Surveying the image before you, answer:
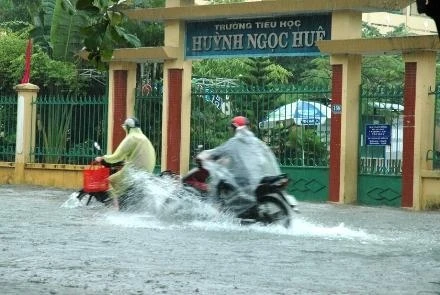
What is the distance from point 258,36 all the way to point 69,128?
18.3ft

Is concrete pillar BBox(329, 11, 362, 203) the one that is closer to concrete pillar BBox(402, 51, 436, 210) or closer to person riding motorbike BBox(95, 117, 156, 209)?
concrete pillar BBox(402, 51, 436, 210)

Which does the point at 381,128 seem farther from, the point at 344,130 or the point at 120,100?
the point at 120,100

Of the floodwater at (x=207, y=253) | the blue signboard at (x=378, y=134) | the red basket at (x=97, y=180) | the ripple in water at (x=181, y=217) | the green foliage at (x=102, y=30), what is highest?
the green foliage at (x=102, y=30)

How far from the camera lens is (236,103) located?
2080cm

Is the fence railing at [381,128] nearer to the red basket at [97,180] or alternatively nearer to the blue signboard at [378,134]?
the blue signboard at [378,134]

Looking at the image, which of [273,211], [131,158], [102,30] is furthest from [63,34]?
[102,30]

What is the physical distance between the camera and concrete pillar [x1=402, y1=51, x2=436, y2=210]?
58.9ft

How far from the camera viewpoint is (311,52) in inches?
766

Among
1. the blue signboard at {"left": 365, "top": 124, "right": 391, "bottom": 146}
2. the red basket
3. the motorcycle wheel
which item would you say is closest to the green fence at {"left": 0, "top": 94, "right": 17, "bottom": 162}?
the red basket

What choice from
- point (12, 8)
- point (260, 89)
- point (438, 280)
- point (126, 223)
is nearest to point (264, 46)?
point (260, 89)

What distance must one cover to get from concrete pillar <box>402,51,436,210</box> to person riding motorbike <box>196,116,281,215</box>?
496cm

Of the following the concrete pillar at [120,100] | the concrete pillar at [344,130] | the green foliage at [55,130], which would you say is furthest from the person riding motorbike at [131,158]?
the green foliage at [55,130]

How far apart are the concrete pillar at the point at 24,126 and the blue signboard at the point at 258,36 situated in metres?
4.44

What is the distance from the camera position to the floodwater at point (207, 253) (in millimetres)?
8508
